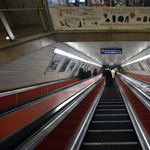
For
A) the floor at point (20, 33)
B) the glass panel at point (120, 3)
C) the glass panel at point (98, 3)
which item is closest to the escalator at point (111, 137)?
A: the floor at point (20, 33)

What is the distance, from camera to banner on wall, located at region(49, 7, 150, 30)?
234 inches

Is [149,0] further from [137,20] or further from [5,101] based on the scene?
[5,101]

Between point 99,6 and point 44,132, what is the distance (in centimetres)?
602

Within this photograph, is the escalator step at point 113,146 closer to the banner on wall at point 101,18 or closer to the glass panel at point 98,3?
the banner on wall at point 101,18

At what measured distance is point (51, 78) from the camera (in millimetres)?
8359

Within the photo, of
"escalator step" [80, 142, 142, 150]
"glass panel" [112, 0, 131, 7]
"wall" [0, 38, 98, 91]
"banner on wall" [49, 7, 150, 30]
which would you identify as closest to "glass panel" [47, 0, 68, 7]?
"banner on wall" [49, 7, 150, 30]

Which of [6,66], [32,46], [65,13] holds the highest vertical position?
[65,13]

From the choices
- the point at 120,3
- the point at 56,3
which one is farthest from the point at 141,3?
the point at 56,3

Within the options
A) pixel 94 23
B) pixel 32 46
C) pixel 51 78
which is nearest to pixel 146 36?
pixel 94 23

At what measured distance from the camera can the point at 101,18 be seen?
20.1 ft

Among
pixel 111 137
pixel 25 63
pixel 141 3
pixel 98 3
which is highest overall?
pixel 98 3

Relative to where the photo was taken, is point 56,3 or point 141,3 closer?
point 56,3

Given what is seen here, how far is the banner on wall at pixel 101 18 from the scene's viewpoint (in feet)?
19.5

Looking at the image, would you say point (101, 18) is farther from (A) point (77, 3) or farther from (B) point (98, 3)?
(A) point (77, 3)
